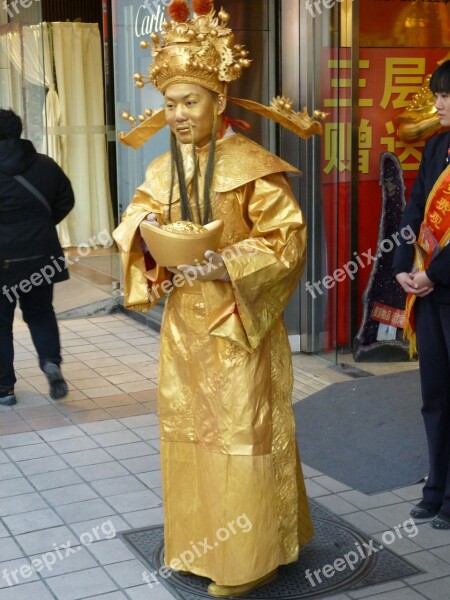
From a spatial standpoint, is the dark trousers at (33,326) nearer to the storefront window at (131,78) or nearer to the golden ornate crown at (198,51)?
the storefront window at (131,78)

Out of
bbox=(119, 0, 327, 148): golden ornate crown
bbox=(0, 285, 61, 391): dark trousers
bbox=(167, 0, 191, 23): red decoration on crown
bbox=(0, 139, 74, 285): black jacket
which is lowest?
bbox=(0, 285, 61, 391): dark trousers

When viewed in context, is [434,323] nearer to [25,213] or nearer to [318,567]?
[318,567]

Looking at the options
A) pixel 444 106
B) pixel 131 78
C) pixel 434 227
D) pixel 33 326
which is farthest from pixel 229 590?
pixel 131 78

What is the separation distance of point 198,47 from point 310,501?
2183 millimetres

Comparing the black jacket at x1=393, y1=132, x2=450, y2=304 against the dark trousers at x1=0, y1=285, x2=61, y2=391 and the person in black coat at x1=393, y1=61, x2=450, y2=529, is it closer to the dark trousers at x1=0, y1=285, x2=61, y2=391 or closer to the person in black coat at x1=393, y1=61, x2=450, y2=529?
the person in black coat at x1=393, y1=61, x2=450, y2=529

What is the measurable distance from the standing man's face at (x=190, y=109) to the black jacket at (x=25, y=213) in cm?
265

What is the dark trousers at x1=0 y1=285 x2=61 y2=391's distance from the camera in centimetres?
626

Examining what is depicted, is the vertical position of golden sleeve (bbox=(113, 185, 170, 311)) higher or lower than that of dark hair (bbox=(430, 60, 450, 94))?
lower

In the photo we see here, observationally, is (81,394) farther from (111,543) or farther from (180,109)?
(180,109)

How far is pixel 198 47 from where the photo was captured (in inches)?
140

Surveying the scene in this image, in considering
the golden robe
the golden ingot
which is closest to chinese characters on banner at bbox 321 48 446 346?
the golden robe

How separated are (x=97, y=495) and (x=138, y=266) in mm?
1484

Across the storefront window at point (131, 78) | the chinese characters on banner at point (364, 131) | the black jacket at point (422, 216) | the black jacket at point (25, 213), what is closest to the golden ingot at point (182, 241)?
the black jacket at point (422, 216)

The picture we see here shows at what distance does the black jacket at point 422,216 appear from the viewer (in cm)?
411
